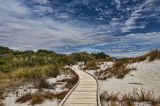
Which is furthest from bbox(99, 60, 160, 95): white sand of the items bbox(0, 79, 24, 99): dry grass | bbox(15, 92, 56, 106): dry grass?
bbox(0, 79, 24, 99): dry grass

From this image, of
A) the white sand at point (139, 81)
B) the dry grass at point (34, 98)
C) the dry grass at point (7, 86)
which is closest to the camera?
the dry grass at point (34, 98)

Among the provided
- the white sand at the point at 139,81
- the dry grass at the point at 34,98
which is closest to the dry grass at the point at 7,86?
the dry grass at the point at 34,98

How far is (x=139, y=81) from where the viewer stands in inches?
331

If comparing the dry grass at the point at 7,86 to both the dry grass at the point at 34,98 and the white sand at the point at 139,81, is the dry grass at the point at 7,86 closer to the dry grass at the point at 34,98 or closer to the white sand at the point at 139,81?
the dry grass at the point at 34,98

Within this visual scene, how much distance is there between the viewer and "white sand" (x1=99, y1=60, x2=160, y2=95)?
7422 millimetres

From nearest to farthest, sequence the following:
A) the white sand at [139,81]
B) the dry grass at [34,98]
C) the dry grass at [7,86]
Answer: the dry grass at [34,98] < the dry grass at [7,86] < the white sand at [139,81]

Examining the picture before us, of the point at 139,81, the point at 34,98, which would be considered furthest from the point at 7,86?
the point at 139,81

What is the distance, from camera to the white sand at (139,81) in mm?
7422

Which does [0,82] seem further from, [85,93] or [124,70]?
[124,70]

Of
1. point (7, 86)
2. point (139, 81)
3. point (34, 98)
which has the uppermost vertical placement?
point (139, 81)

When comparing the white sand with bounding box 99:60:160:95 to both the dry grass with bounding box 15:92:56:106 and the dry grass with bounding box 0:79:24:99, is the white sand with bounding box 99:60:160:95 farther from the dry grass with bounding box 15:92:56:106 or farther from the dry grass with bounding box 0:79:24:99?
the dry grass with bounding box 0:79:24:99

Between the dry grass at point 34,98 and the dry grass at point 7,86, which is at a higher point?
the dry grass at point 7,86

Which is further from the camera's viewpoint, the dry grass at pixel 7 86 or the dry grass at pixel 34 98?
the dry grass at pixel 7 86

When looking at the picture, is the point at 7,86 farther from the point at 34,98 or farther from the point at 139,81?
the point at 139,81
